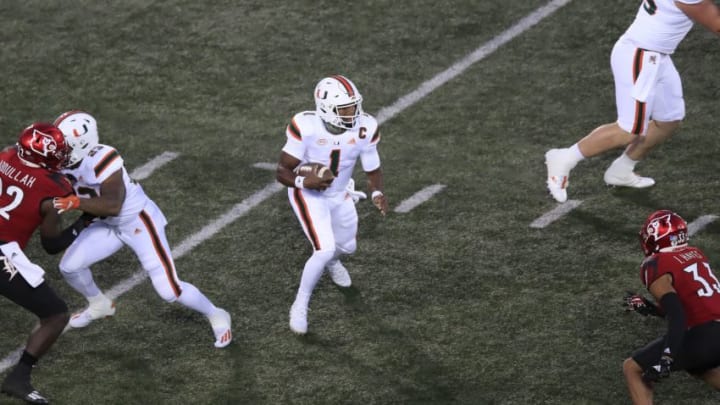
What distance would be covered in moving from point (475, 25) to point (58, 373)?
5.65m

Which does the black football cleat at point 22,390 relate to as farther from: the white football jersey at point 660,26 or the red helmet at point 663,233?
the white football jersey at point 660,26

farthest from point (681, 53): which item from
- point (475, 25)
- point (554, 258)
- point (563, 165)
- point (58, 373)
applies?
point (58, 373)

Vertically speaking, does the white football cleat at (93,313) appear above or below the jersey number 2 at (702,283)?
below

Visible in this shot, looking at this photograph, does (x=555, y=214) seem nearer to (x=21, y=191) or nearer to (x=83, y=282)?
(x=83, y=282)

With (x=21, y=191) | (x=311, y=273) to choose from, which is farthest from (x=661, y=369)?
(x=21, y=191)

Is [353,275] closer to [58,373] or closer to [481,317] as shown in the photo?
[481,317]

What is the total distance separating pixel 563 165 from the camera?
9195 millimetres

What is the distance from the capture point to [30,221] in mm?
7234

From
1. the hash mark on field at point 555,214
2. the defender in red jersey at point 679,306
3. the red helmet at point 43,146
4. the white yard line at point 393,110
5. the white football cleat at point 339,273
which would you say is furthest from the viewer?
the hash mark on field at point 555,214

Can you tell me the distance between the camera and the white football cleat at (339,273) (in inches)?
331

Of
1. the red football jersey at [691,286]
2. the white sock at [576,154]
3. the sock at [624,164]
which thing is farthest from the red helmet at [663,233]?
the sock at [624,164]

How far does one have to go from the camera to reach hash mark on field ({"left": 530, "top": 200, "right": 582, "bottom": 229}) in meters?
9.04

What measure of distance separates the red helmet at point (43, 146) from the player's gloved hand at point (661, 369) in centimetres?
330

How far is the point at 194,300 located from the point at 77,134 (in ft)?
3.84
